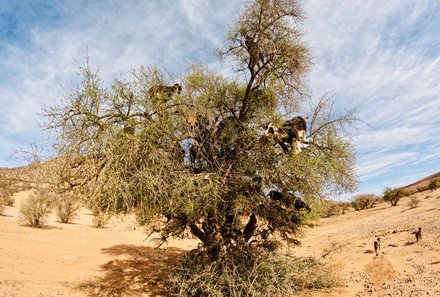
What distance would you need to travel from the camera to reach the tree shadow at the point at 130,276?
8.74m

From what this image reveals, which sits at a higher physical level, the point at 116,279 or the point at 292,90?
the point at 292,90

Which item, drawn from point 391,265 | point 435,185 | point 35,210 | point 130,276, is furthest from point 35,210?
point 435,185

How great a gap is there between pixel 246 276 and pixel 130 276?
13.8ft

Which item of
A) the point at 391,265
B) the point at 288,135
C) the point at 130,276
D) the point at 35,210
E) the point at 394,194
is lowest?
the point at 130,276

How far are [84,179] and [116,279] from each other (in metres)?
3.89

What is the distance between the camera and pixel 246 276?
789 cm

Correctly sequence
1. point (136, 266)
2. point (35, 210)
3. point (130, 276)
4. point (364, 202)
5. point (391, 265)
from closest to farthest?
point (391, 265) → point (130, 276) → point (136, 266) → point (35, 210) → point (364, 202)

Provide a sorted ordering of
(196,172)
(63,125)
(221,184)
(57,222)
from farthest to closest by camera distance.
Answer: (57,222)
(196,172)
(221,184)
(63,125)

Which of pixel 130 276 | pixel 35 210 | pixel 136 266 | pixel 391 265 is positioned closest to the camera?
pixel 391 265

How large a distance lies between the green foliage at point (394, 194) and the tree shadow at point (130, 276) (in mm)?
24662

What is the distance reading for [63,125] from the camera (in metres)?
7.46

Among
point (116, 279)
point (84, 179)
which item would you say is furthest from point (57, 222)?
point (84, 179)

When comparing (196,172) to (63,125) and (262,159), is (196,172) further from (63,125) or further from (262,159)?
(63,125)

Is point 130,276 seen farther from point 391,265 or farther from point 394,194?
point 394,194
